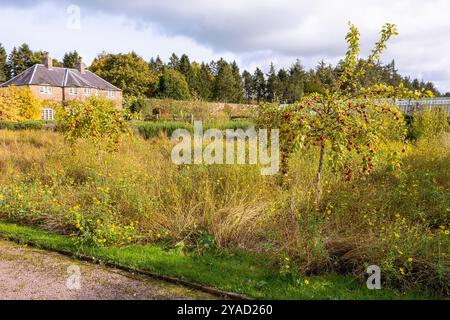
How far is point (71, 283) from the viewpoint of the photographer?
3439 millimetres

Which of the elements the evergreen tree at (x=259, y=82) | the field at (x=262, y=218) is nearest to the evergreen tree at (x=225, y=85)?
the evergreen tree at (x=259, y=82)

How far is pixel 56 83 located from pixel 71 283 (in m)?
36.9

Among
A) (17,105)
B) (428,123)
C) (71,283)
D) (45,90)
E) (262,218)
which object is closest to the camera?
(71,283)

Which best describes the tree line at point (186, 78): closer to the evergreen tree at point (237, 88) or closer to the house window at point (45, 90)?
the evergreen tree at point (237, 88)

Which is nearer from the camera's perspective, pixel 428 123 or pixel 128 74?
pixel 428 123

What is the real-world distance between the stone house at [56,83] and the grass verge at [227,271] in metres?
31.1

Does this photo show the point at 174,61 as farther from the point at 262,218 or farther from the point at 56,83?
the point at 262,218

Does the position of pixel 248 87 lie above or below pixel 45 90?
above

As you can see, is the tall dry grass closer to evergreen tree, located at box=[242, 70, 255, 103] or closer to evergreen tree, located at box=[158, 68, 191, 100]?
evergreen tree, located at box=[158, 68, 191, 100]

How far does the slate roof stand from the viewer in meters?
33.7

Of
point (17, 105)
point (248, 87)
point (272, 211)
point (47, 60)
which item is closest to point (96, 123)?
point (272, 211)

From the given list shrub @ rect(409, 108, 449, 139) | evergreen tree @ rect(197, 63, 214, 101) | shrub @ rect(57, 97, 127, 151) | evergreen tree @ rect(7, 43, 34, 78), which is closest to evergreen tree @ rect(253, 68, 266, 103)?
evergreen tree @ rect(197, 63, 214, 101)

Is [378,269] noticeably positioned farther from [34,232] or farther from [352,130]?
[34,232]

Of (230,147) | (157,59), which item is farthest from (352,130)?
(157,59)
